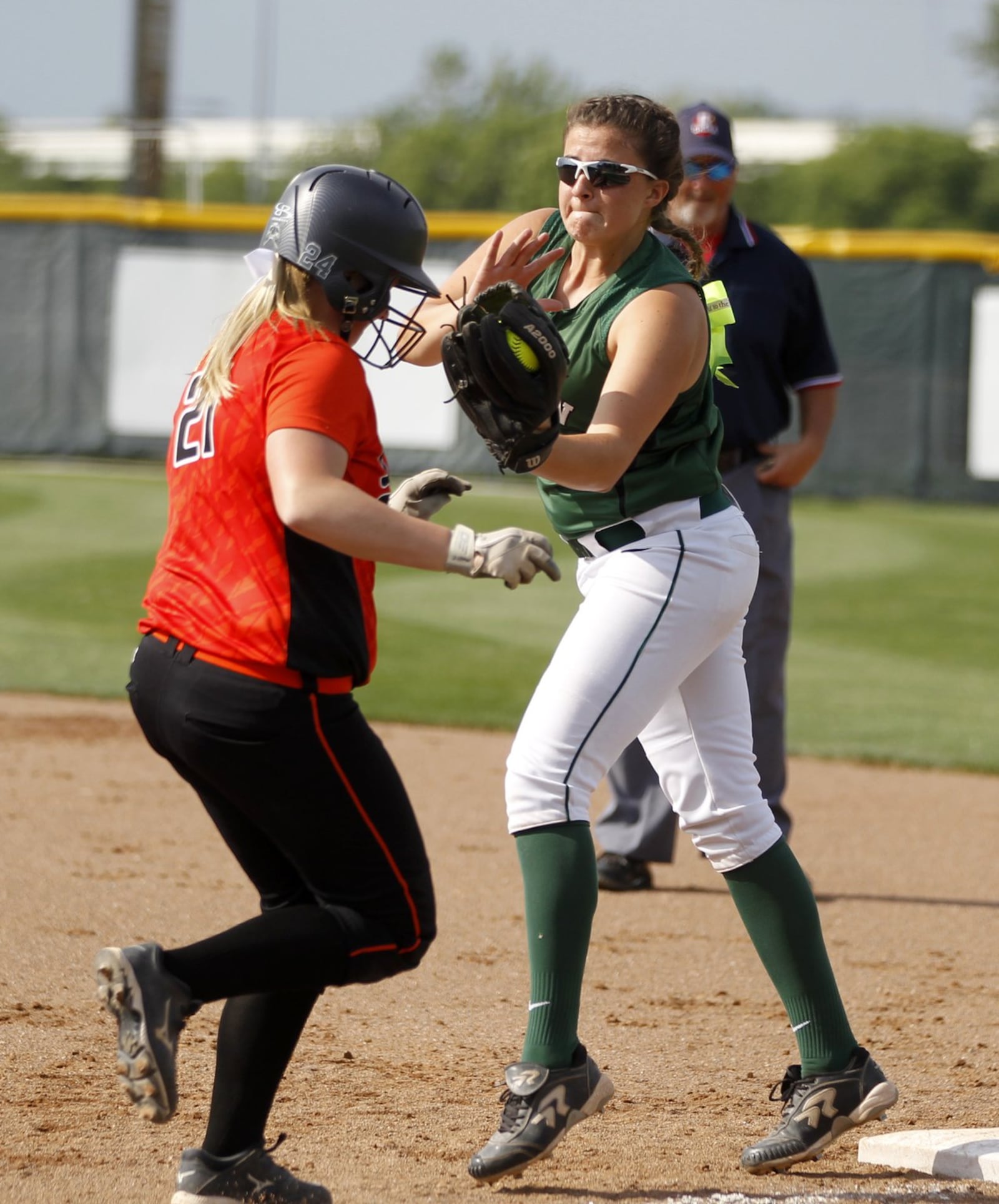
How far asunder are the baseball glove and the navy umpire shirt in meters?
2.45

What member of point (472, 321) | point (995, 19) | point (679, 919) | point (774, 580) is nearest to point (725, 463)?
point (774, 580)

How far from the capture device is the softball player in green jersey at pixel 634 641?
2.93 m

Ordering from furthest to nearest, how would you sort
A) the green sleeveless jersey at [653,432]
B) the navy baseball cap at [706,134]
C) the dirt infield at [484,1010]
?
the navy baseball cap at [706,134], the green sleeveless jersey at [653,432], the dirt infield at [484,1010]

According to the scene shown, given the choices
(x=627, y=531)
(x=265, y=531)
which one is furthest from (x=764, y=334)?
(x=265, y=531)

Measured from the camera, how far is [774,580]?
17.7 feet

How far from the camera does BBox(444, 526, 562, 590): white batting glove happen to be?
8.22 feet

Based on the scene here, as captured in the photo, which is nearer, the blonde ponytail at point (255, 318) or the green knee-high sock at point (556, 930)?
the blonde ponytail at point (255, 318)

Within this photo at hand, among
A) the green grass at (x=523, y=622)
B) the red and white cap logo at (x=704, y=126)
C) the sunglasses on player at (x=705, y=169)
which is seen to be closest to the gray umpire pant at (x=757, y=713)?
the sunglasses on player at (x=705, y=169)

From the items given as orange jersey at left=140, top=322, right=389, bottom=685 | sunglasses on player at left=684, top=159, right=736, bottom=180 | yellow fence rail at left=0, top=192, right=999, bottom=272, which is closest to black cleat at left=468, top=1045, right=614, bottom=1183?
orange jersey at left=140, top=322, right=389, bottom=685

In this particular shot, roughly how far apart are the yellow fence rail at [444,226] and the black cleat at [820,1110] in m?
15.3

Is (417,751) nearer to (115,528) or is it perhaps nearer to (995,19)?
(115,528)

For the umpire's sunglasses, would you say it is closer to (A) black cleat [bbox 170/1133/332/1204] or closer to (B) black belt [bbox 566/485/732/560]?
(B) black belt [bbox 566/485/732/560]

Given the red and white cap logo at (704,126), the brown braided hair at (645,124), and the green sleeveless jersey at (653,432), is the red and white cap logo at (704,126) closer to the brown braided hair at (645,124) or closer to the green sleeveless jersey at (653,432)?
the brown braided hair at (645,124)

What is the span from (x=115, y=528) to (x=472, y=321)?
1199 centimetres
